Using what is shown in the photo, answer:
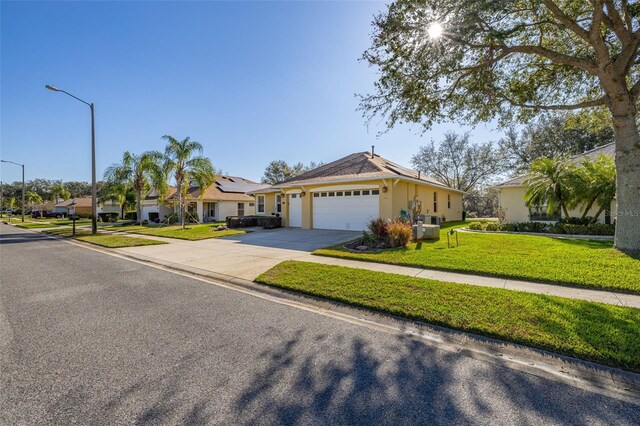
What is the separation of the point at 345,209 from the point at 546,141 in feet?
93.7

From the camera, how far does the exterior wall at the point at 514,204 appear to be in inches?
680

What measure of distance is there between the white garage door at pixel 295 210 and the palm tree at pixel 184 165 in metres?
7.10

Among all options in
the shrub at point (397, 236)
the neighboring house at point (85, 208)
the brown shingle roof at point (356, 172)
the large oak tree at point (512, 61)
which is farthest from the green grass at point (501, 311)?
the neighboring house at point (85, 208)

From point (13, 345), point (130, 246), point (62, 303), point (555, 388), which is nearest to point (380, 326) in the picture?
point (555, 388)

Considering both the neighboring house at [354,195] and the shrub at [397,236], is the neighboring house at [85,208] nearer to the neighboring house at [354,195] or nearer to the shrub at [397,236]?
the neighboring house at [354,195]

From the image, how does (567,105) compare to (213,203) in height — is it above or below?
above

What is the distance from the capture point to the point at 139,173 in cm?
2642

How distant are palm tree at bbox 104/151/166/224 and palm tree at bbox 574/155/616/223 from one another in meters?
25.9

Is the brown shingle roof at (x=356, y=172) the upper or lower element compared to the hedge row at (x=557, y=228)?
upper

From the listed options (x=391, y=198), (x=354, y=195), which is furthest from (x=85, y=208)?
(x=391, y=198)

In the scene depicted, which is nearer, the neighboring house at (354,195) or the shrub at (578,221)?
the shrub at (578,221)

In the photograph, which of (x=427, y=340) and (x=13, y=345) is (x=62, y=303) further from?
(x=427, y=340)

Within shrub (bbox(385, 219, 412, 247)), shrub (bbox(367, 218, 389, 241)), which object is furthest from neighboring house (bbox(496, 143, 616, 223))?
shrub (bbox(367, 218, 389, 241))

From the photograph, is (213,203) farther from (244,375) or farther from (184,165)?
(244,375)
